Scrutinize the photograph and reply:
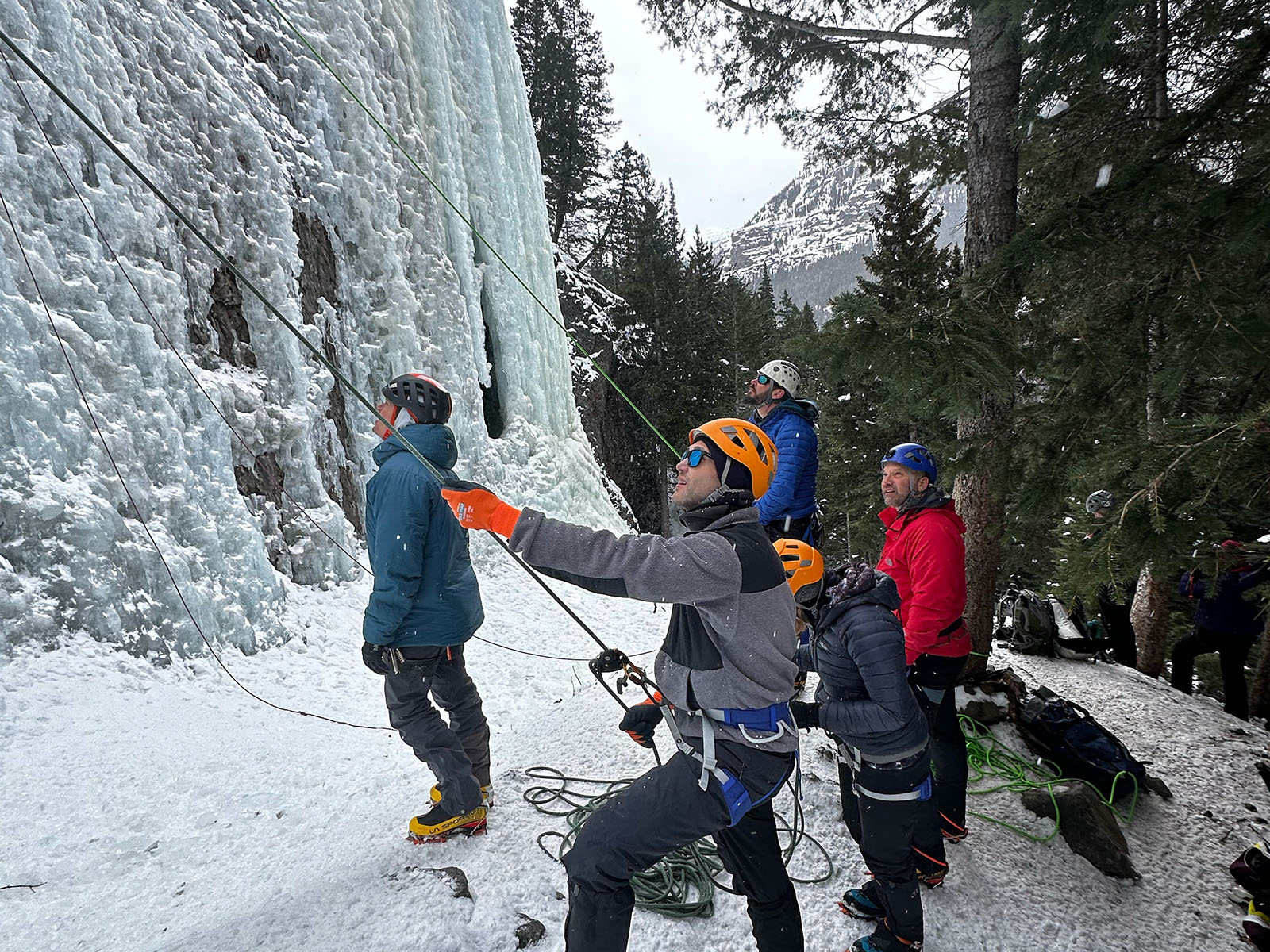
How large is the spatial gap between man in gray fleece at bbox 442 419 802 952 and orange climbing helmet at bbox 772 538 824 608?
0.73 meters

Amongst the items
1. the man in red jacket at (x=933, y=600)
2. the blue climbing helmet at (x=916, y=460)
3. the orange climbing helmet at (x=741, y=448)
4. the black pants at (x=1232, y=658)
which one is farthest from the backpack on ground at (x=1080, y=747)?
the orange climbing helmet at (x=741, y=448)

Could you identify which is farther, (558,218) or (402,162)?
(558,218)

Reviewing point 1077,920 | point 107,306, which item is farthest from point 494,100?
point 1077,920

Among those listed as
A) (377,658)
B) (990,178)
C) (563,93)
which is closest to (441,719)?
(377,658)

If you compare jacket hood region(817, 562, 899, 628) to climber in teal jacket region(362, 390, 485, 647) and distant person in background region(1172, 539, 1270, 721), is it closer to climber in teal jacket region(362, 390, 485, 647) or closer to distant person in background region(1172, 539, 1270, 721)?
climber in teal jacket region(362, 390, 485, 647)

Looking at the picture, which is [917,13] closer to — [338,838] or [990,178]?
[990,178]

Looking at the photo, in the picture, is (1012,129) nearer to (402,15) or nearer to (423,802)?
(423,802)

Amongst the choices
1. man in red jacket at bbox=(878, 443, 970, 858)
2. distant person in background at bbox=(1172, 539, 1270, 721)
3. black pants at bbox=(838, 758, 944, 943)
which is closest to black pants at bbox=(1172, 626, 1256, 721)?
distant person in background at bbox=(1172, 539, 1270, 721)

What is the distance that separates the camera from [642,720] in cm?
231

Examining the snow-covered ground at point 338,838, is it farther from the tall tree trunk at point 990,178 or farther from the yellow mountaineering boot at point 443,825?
Answer: the tall tree trunk at point 990,178

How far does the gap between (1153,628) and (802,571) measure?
7.12m

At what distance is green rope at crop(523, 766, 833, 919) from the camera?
270cm

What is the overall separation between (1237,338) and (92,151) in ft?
23.0

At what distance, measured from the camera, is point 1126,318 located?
12.3ft
